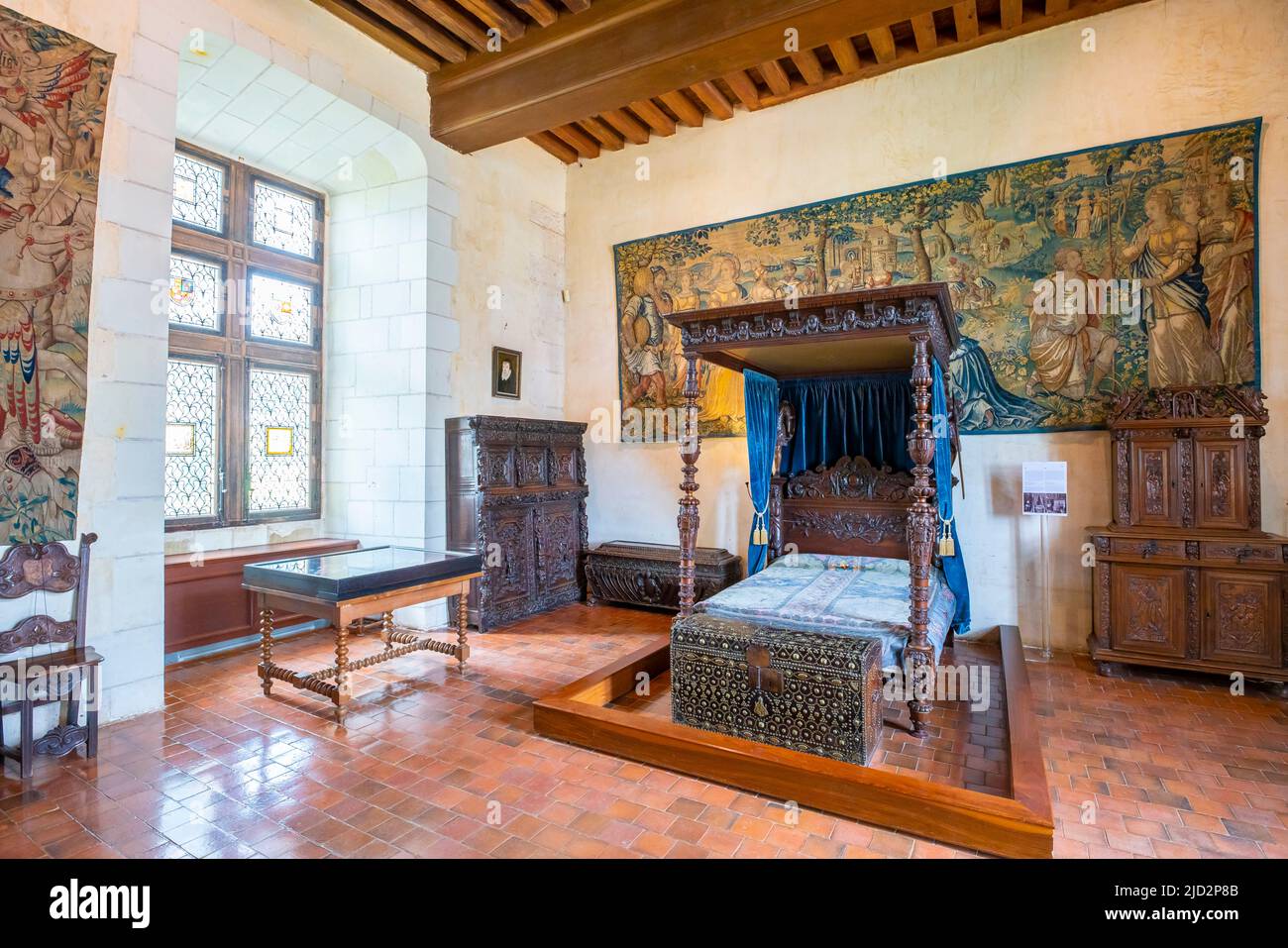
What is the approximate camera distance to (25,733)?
3.10 m

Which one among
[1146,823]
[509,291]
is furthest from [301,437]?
[1146,823]

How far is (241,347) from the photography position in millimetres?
5707

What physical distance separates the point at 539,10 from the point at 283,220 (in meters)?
3.14

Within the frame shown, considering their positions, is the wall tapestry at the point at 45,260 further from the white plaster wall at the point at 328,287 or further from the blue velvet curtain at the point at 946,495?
the blue velvet curtain at the point at 946,495

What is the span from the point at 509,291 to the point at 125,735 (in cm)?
493

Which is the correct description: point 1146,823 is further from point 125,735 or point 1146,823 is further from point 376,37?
point 376,37

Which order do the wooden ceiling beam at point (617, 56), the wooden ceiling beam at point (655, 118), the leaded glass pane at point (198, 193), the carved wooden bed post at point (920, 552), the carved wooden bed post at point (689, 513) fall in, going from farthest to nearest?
the wooden ceiling beam at point (655, 118) < the leaded glass pane at point (198, 193) < the wooden ceiling beam at point (617, 56) < the carved wooden bed post at point (689, 513) < the carved wooden bed post at point (920, 552)

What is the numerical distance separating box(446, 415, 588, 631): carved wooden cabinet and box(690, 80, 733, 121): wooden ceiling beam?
A: 351 cm

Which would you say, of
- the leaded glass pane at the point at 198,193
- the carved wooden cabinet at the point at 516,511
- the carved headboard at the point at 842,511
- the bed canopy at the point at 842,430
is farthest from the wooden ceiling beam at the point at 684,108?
the leaded glass pane at the point at 198,193

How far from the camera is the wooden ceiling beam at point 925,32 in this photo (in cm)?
507

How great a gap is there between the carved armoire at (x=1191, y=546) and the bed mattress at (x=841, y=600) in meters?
1.16

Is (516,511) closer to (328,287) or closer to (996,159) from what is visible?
(328,287)

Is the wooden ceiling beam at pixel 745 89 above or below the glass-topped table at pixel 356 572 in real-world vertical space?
above

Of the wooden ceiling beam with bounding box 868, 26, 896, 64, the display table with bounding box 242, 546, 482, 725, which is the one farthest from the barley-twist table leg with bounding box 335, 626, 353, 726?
the wooden ceiling beam with bounding box 868, 26, 896, 64
